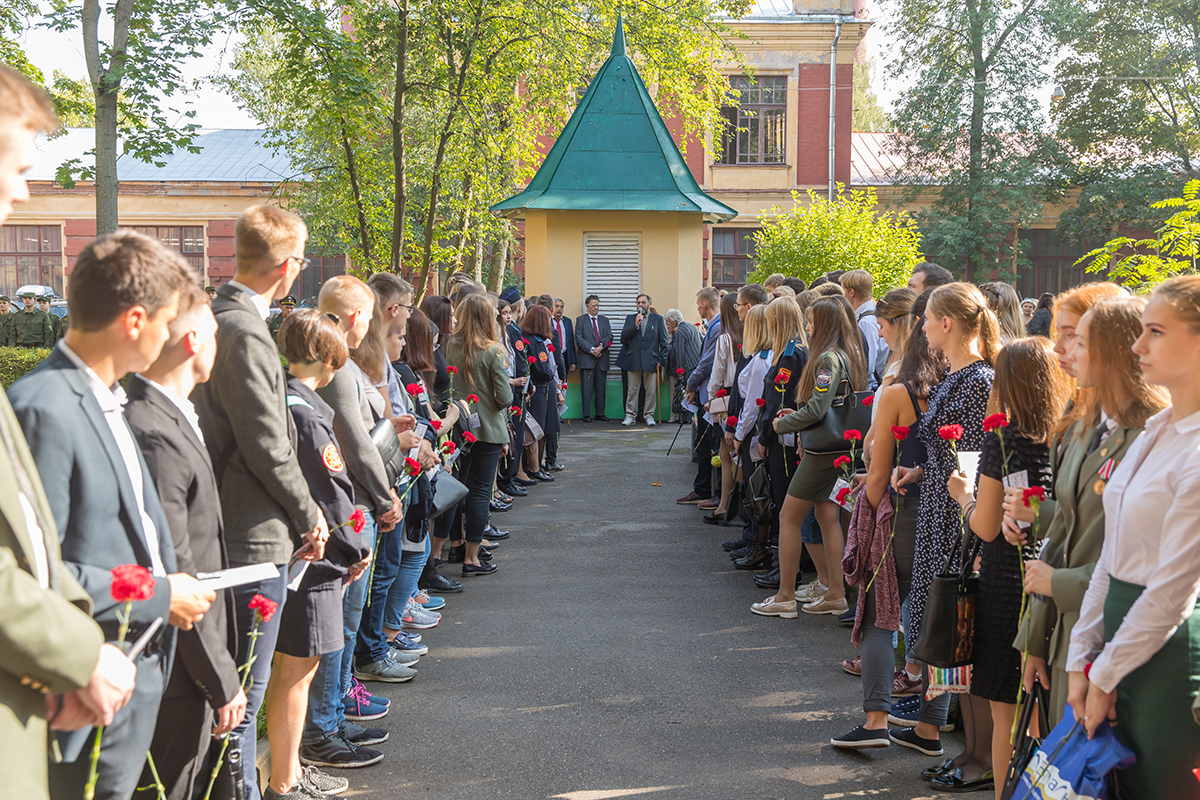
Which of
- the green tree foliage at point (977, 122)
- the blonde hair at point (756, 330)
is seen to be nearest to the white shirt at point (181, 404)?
the blonde hair at point (756, 330)

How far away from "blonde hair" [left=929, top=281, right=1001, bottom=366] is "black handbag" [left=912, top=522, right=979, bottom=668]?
1.00 metres

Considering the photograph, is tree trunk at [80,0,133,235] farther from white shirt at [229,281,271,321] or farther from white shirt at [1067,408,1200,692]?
white shirt at [1067,408,1200,692]

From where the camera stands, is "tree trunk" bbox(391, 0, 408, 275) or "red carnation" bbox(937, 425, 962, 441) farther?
"tree trunk" bbox(391, 0, 408, 275)

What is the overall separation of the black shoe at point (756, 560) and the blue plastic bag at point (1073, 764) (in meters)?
5.00

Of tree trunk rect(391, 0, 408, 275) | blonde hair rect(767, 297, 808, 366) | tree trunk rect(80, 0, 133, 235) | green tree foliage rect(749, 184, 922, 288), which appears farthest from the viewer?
green tree foliage rect(749, 184, 922, 288)

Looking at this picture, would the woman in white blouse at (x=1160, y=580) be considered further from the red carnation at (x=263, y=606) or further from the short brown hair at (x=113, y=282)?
the short brown hair at (x=113, y=282)

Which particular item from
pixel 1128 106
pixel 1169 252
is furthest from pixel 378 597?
pixel 1128 106

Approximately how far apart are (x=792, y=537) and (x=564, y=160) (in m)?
11.9

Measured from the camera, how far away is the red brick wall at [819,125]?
30.6 metres

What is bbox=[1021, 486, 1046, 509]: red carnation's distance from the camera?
10.6 ft

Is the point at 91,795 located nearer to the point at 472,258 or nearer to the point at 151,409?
the point at 151,409

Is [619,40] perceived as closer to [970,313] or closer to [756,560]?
[756,560]

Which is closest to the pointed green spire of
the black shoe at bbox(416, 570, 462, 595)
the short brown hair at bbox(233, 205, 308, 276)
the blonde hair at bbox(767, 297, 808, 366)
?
the blonde hair at bbox(767, 297, 808, 366)

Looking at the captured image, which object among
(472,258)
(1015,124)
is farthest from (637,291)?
(1015,124)
